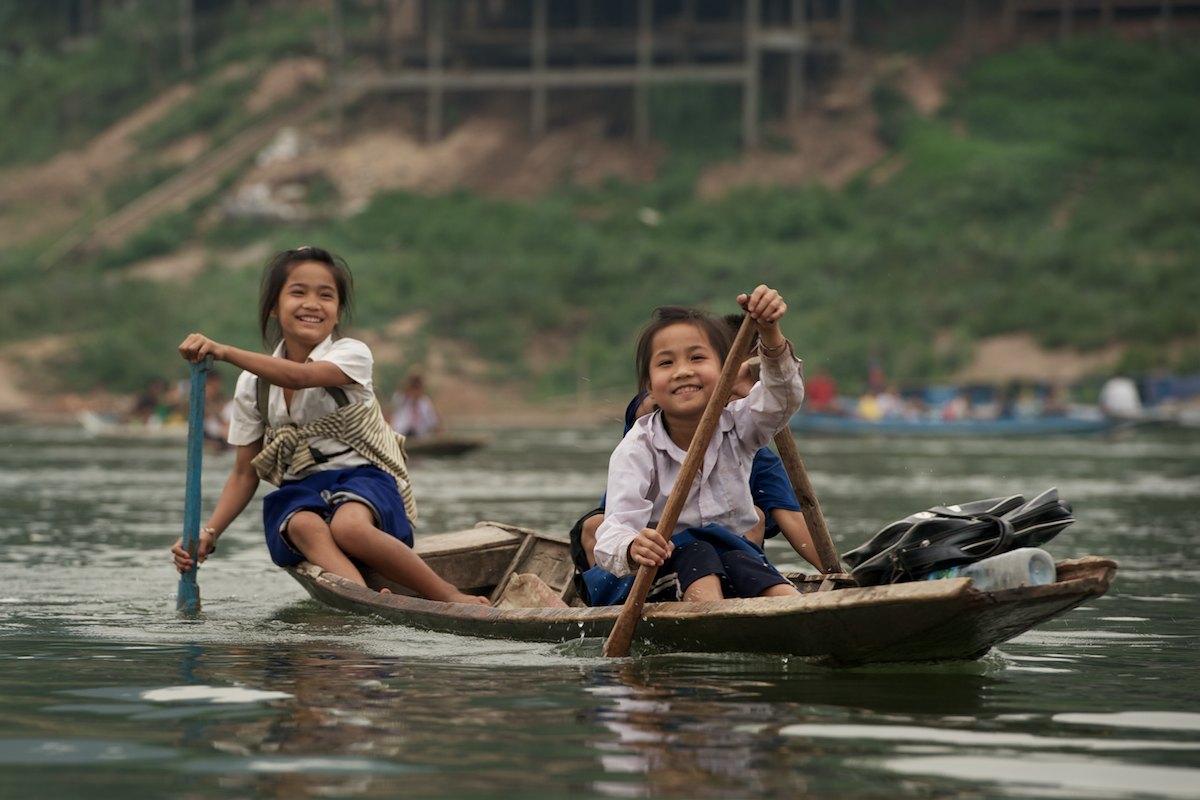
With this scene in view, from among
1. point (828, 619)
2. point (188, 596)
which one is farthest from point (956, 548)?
point (188, 596)

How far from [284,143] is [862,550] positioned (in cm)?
4039

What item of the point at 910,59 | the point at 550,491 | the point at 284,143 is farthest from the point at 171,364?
the point at 550,491

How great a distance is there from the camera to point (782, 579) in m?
5.73

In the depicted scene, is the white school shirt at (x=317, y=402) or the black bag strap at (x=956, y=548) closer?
the black bag strap at (x=956, y=548)

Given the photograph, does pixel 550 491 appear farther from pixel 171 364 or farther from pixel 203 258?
pixel 203 258

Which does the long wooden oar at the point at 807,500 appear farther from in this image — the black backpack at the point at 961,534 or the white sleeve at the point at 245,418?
the white sleeve at the point at 245,418

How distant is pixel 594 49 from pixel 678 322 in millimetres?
39686

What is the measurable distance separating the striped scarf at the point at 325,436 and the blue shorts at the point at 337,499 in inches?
2.3

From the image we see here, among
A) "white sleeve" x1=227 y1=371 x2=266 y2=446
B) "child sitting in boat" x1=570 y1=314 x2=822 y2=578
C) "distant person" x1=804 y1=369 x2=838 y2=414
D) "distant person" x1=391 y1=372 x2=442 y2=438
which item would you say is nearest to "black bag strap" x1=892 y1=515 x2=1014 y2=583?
"child sitting in boat" x1=570 y1=314 x2=822 y2=578

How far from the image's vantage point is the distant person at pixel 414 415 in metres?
20.5

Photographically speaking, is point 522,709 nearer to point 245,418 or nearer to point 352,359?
point 352,359

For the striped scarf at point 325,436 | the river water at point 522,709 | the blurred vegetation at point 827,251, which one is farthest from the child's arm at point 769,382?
the blurred vegetation at point 827,251

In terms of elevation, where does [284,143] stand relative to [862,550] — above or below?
above

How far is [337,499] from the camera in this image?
6965 mm
